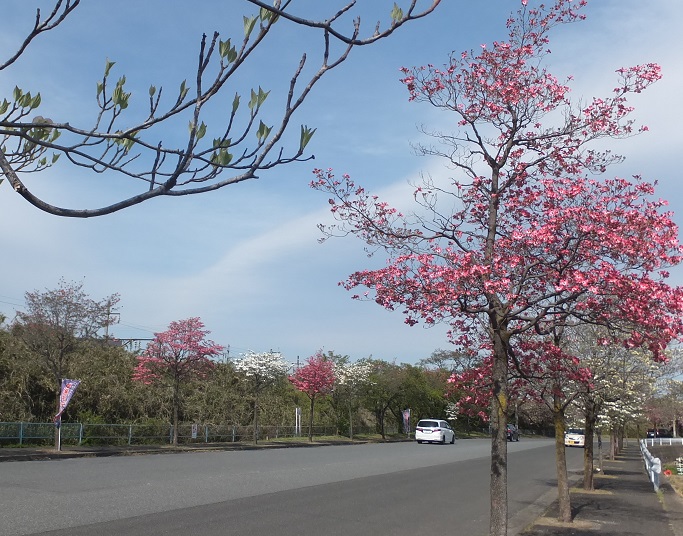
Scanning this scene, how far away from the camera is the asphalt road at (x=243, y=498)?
1120cm

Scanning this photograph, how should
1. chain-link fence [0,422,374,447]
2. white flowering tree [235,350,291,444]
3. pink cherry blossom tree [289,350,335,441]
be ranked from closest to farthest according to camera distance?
chain-link fence [0,422,374,447]
white flowering tree [235,350,291,444]
pink cherry blossom tree [289,350,335,441]

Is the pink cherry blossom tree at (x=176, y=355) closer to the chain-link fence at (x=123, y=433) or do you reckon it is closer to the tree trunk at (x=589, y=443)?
the chain-link fence at (x=123, y=433)

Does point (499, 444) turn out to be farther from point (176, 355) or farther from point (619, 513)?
point (176, 355)

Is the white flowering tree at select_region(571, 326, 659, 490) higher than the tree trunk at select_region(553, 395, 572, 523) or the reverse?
higher

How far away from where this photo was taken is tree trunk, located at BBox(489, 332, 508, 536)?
8.30 metres

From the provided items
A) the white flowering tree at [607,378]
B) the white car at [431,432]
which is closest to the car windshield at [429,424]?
the white car at [431,432]

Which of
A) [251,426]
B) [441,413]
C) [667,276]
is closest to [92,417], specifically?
[251,426]

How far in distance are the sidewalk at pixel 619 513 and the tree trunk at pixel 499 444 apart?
4.45 metres

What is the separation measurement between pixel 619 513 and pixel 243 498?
25.8 feet

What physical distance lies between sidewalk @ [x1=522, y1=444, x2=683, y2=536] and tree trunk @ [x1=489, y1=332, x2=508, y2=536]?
4.45 m

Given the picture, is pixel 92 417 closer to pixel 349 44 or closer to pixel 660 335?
pixel 660 335

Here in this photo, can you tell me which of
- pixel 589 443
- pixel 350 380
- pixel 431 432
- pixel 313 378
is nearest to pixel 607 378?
pixel 589 443

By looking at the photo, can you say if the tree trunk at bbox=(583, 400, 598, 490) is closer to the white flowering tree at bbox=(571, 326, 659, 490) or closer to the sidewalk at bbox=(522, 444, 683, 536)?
the white flowering tree at bbox=(571, 326, 659, 490)

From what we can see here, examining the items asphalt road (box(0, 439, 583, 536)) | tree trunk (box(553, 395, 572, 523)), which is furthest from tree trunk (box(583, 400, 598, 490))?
tree trunk (box(553, 395, 572, 523))
